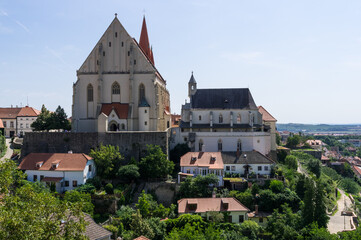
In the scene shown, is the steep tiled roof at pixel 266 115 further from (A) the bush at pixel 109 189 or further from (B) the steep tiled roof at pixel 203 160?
(A) the bush at pixel 109 189

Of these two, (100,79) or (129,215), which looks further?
(100,79)

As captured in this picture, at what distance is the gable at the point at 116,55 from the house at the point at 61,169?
18219mm

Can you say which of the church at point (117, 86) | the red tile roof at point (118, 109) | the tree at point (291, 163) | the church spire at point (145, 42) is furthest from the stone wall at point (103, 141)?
the church spire at point (145, 42)

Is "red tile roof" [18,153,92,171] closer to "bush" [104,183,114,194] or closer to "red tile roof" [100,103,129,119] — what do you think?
"bush" [104,183,114,194]

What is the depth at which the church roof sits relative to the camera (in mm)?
62625

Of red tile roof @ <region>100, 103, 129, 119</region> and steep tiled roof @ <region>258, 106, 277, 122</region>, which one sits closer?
red tile roof @ <region>100, 103, 129, 119</region>

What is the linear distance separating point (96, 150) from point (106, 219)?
43.0 feet

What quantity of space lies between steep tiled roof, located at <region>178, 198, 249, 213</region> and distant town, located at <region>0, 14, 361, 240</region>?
13cm

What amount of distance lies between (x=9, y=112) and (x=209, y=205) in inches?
2701

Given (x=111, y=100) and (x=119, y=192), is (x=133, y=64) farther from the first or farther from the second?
(x=119, y=192)

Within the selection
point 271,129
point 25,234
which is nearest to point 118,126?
point 271,129

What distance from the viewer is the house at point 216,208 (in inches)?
1637

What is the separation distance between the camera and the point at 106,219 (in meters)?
42.5

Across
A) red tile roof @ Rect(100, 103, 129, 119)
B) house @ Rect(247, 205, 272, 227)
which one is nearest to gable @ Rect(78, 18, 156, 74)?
red tile roof @ Rect(100, 103, 129, 119)
